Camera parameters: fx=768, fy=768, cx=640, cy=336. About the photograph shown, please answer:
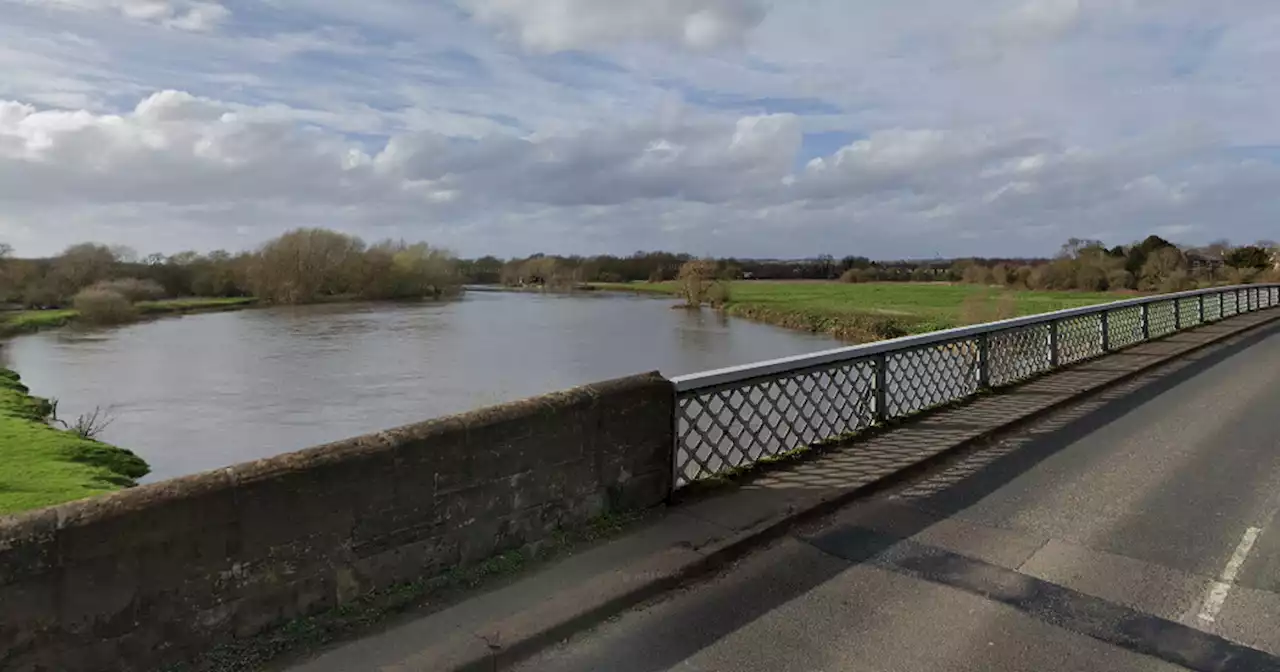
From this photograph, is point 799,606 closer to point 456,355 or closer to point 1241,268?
point 456,355

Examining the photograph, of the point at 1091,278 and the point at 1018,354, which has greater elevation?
the point at 1091,278

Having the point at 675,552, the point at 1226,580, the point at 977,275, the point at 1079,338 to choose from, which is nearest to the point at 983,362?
the point at 1079,338

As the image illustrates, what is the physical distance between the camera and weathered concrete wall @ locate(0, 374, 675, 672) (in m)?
2.60

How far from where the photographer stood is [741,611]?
11.7ft

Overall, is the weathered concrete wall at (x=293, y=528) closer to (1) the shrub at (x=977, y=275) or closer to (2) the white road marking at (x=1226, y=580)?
(2) the white road marking at (x=1226, y=580)

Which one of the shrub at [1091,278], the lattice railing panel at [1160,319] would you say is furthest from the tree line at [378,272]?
the lattice railing panel at [1160,319]

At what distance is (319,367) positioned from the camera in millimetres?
29641

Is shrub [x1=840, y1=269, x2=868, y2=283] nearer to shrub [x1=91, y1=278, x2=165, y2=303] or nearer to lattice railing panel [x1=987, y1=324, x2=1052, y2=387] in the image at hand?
shrub [x1=91, y1=278, x2=165, y2=303]

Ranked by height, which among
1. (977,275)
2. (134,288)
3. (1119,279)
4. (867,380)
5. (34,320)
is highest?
(134,288)

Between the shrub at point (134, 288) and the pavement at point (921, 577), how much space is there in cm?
6337

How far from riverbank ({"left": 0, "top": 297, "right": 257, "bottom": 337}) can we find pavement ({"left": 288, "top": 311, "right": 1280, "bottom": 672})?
5483 cm

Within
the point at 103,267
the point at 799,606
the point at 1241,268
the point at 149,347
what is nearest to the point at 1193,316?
the point at 799,606

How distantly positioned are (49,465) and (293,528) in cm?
1150

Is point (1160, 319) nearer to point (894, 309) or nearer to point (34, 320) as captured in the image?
point (894, 309)
